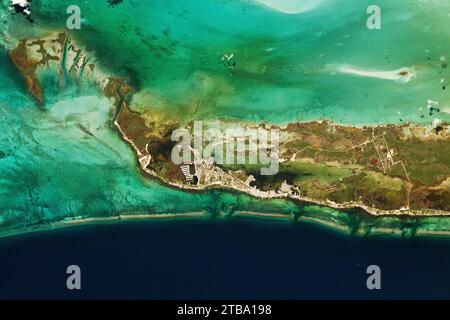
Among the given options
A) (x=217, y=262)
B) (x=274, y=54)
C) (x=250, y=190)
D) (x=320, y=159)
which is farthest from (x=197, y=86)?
(x=217, y=262)

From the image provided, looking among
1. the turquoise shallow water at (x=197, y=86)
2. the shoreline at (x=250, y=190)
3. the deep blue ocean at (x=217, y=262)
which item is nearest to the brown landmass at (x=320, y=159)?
the shoreline at (x=250, y=190)

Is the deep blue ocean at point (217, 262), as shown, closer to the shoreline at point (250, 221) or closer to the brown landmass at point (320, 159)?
the shoreline at point (250, 221)

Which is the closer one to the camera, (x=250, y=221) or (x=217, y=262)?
(x=217, y=262)

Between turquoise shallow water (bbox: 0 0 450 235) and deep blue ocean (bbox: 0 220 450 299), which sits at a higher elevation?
turquoise shallow water (bbox: 0 0 450 235)

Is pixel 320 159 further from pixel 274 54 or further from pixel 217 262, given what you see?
pixel 217 262

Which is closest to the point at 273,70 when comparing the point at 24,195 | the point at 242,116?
the point at 242,116

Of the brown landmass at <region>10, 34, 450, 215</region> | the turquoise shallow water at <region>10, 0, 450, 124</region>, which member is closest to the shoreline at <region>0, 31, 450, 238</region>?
the brown landmass at <region>10, 34, 450, 215</region>

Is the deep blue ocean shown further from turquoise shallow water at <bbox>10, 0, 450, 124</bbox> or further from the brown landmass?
turquoise shallow water at <bbox>10, 0, 450, 124</bbox>
